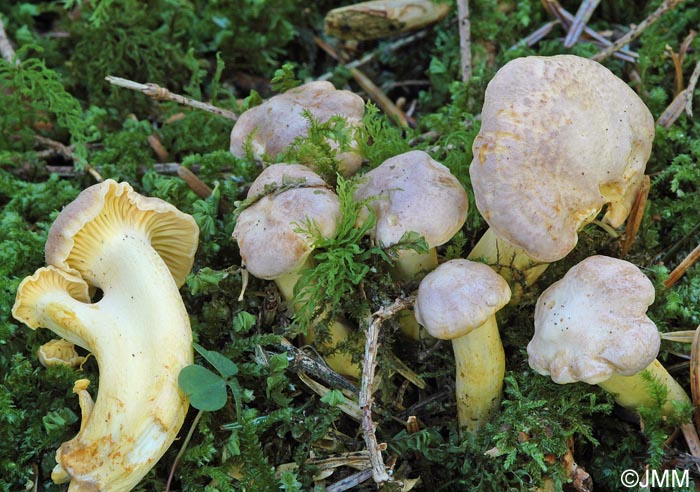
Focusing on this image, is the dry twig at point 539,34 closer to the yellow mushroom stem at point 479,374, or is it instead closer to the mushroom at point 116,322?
the yellow mushroom stem at point 479,374

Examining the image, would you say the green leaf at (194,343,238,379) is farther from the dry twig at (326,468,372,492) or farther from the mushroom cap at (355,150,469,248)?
the mushroom cap at (355,150,469,248)

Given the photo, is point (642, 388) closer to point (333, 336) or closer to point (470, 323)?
point (470, 323)

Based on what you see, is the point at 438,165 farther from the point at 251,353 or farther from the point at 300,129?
the point at 251,353

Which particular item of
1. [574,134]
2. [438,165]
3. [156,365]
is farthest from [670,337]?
[156,365]

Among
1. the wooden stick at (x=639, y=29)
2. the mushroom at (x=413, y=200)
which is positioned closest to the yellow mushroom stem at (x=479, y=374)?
the mushroom at (x=413, y=200)

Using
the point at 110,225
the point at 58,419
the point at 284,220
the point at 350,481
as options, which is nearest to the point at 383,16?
the point at 284,220
